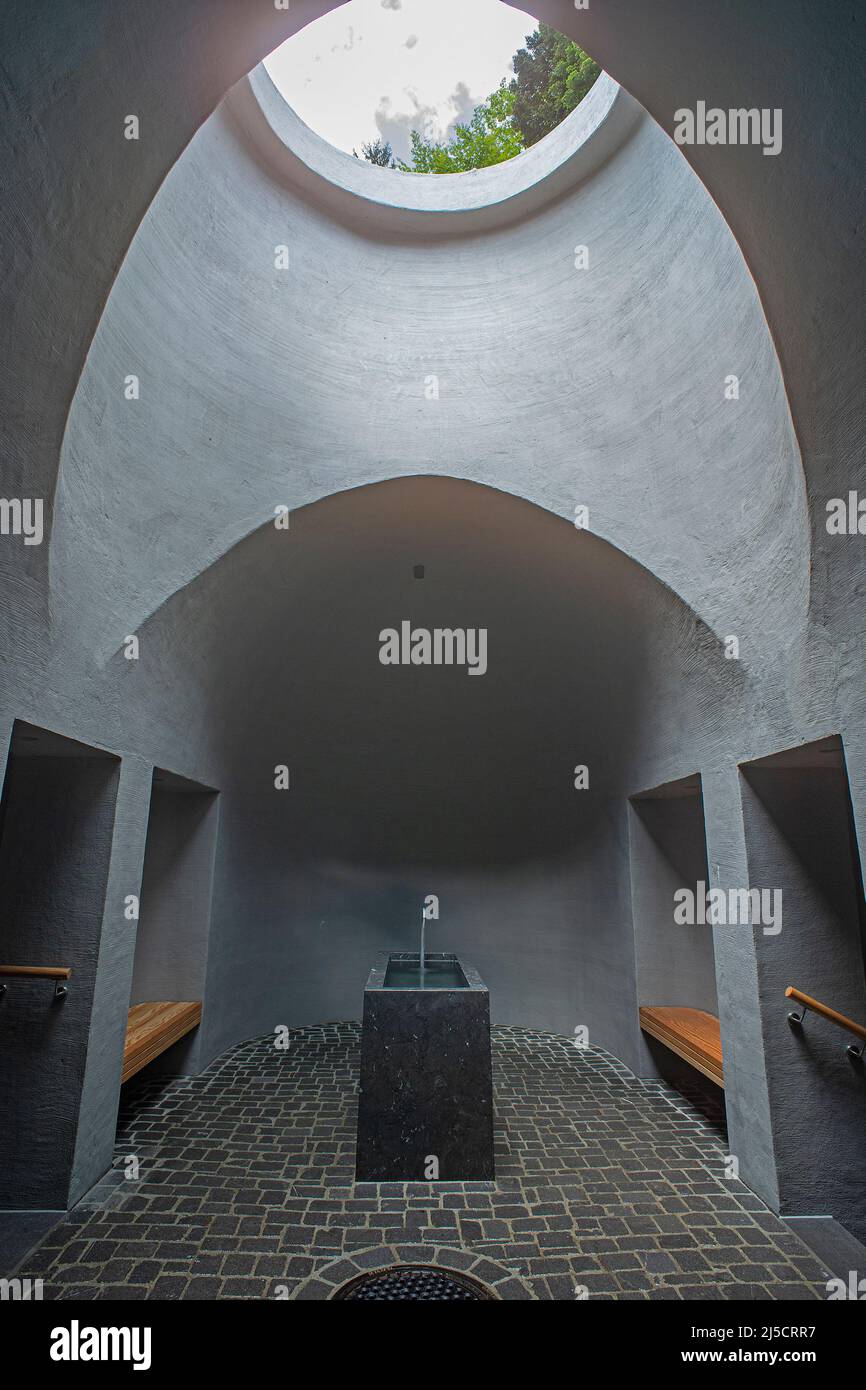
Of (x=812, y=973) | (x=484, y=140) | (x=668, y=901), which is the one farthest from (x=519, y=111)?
(x=812, y=973)

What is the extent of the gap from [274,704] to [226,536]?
9.45 feet

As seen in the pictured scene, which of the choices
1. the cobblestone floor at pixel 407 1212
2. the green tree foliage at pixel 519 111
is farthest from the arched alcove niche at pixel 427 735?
the green tree foliage at pixel 519 111

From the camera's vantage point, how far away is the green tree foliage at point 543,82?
811 cm

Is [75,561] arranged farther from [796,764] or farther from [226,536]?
[796,764]

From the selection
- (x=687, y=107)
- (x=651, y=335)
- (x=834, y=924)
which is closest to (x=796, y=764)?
(x=834, y=924)

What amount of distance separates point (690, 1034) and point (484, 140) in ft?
34.7

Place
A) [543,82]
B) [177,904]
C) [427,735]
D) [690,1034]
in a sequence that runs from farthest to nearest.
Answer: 1. [427,735]
2. [543,82]
3. [177,904]
4. [690,1034]

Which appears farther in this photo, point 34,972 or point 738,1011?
point 738,1011

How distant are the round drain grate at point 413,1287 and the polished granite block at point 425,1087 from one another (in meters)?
1.06

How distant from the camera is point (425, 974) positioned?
6.87 m

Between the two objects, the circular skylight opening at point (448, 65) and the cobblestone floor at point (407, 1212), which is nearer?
the cobblestone floor at point (407, 1212)

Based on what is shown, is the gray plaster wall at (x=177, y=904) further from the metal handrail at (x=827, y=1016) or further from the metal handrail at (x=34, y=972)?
the metal handrail at (x=827, y=1016)

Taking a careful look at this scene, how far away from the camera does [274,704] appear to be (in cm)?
820

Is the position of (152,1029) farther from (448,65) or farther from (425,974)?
(448,65)
